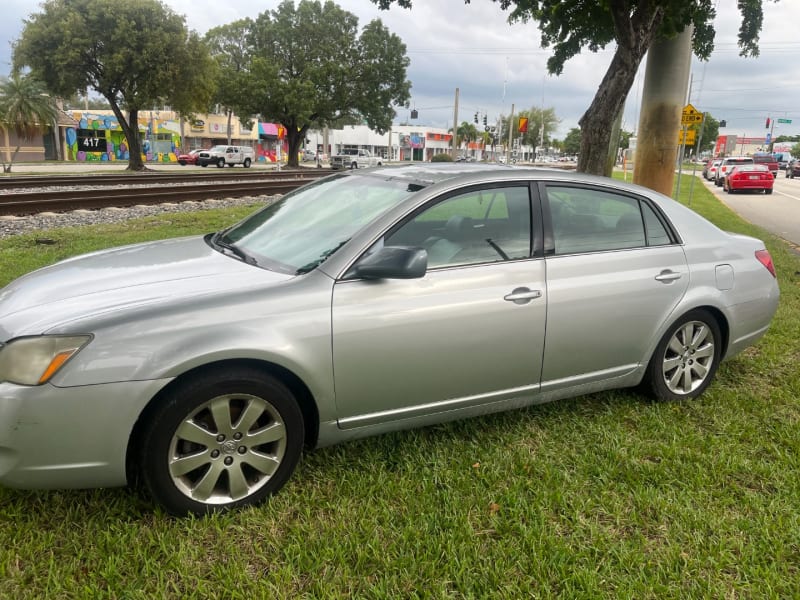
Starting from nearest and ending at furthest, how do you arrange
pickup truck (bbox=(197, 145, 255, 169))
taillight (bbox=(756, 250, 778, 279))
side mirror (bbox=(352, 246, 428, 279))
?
1. side mirror (bbox=(352, 246, 428, 279))
2. taillight (bbox=(756, 250, 778, 279))
3. pickup truck (bbox=(197, 145, 255, 169))

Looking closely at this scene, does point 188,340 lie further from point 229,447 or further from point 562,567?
point 562,567

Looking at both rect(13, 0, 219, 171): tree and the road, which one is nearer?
the road

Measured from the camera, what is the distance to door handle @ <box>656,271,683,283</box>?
3791mm

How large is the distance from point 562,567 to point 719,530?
0.82 m

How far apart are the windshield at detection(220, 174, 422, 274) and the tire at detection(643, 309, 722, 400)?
193 centimetres

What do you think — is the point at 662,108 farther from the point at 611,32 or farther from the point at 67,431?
the point at 67,431

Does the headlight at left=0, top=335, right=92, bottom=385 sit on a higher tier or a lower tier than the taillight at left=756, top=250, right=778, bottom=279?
lower

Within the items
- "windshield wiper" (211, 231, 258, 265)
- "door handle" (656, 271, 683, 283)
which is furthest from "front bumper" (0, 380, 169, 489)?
"door handle" (656, 271, 683, 283)

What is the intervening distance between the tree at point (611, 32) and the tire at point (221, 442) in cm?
811

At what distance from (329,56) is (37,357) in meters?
46.4

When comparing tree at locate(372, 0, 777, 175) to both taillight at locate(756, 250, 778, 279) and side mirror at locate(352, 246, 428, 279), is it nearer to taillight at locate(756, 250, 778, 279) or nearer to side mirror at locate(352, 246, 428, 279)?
taillight at locate(756, 250, 778, 279)

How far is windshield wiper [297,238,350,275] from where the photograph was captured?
3002mm

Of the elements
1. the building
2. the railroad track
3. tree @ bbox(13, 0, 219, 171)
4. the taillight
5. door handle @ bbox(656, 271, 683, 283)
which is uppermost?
tree @ bbox(13, 0, 219, 171)

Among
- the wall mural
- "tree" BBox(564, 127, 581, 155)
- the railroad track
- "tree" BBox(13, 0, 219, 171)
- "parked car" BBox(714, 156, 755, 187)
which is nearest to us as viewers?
the railroad track
